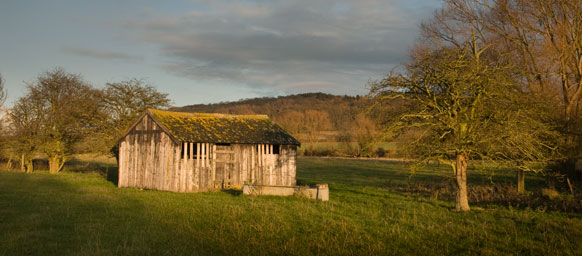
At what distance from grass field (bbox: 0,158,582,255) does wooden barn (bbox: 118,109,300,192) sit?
11.0 ft

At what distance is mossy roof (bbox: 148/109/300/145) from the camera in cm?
2255

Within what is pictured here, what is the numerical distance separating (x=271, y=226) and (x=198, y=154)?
38.0 ft

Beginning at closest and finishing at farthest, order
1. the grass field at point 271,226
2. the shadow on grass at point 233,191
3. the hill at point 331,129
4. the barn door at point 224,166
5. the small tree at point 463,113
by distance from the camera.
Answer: the grass field at point 271,226 → the small tree at point 463,113 → the shadow on grass at point 233,191 → the barn door at point 224,166 → the hill at point 331,129

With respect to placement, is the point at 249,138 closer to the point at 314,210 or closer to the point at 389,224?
the point at 314,210


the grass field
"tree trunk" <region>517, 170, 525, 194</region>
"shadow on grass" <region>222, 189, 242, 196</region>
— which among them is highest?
"tree trunk" <region>517, 170, 525, 194</region>

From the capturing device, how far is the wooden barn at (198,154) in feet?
72.7

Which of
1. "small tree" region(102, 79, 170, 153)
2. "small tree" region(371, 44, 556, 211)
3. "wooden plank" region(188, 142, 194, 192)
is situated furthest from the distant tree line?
"small tree" region(371, 44, 556, 211)

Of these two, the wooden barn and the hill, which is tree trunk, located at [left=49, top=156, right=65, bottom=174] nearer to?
the wooden barn

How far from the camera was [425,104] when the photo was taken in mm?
14719

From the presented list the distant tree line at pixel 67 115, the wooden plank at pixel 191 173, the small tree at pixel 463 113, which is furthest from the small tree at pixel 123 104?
the small tree at pixel 463 113

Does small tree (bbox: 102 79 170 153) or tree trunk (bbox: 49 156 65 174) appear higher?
small tree (bbox: 102 79 170 153)

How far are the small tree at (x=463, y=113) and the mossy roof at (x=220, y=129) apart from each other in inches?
402

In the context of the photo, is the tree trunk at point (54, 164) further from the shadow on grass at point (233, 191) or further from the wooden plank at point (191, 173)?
the shadow on grass at point (233, 191)

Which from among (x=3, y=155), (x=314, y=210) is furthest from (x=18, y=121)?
(x=314, y=210)
